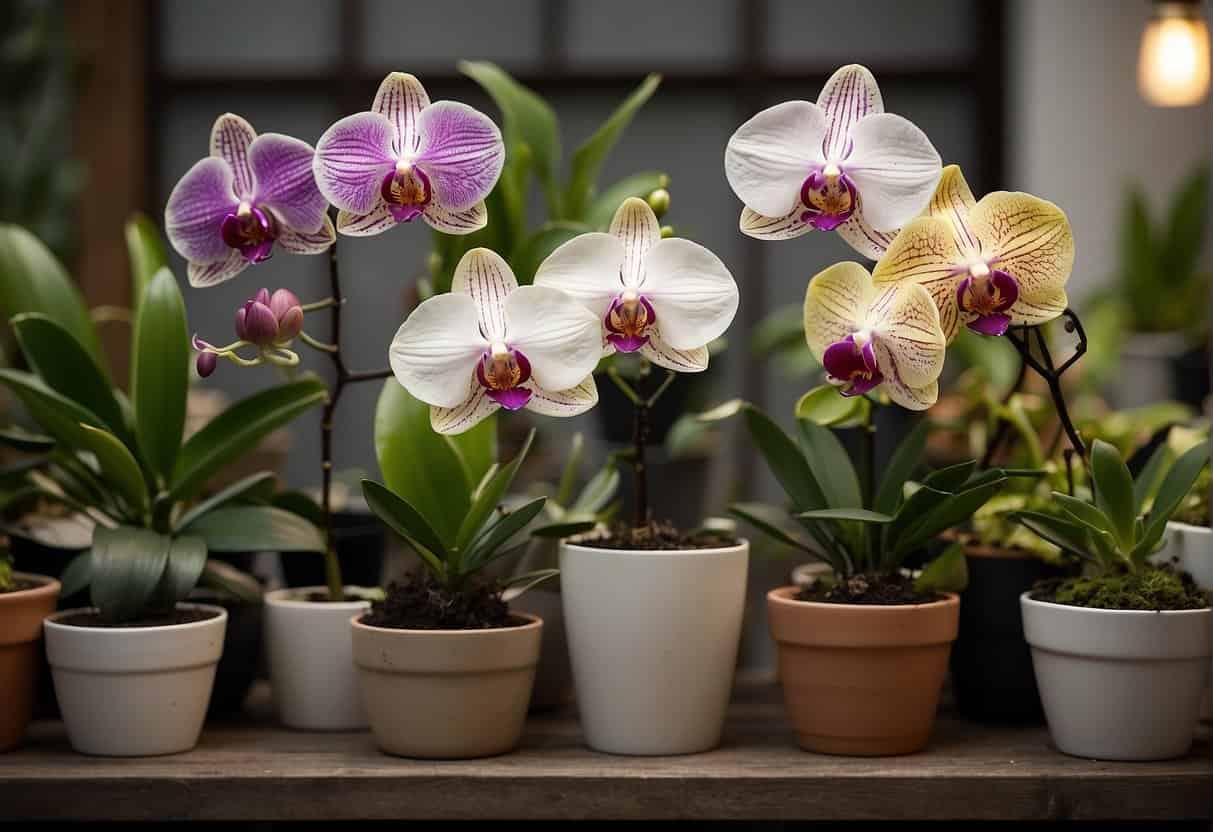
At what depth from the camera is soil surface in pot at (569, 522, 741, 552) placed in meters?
1.03

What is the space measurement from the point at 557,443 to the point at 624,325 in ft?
8.45

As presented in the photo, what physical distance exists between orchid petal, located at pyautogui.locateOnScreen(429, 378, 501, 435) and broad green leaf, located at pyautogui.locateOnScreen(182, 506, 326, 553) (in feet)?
0.71

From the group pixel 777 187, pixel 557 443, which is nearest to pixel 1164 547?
pixel 777 187

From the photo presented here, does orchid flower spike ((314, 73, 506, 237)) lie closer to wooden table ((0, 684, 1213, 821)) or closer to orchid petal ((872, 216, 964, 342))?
orchid petal ((872, 216, 964, 342))

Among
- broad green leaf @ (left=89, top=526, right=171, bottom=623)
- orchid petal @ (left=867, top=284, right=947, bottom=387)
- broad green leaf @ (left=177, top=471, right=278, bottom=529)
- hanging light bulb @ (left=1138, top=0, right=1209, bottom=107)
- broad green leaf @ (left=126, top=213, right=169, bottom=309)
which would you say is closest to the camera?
orchid petal @ (left=867, top=284, right=947, bottom=387)

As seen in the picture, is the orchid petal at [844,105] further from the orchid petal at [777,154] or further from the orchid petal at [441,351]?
the orchid petal at [441,351]

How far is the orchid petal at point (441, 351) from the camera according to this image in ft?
3.04

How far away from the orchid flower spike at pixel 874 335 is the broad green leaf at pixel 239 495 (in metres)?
0.50

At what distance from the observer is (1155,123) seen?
368 centimetres

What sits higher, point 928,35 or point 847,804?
point 928,35

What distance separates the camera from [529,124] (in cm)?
132

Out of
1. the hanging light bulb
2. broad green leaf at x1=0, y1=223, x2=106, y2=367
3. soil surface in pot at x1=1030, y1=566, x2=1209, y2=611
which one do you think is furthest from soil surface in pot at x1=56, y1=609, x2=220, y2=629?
the hanging light bulb

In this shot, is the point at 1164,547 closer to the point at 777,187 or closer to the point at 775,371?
the point at 777,187

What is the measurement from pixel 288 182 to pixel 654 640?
17.4 inches
